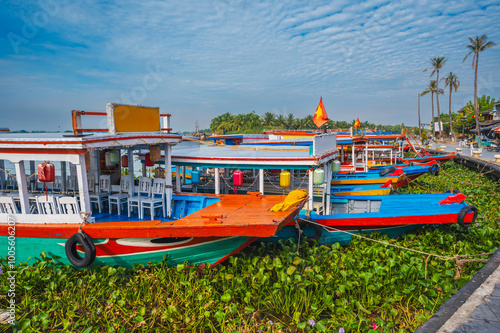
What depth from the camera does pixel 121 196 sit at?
7387 mm

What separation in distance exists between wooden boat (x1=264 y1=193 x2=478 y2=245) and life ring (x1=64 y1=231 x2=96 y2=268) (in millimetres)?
3303

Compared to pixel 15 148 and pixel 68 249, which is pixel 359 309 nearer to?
pixel 68 249

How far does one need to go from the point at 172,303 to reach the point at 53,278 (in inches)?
84.4

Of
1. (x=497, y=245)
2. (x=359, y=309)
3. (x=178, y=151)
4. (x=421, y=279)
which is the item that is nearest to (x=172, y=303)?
(x=359, y=309)

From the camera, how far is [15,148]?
5.27 metres

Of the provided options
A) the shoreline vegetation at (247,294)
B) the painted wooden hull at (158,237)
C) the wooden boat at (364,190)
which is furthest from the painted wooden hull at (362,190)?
the painted wooden hull at (158,237)

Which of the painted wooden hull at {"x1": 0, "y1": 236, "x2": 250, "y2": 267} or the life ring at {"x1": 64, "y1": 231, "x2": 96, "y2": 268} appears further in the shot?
the painted wooden hull at {"x1": 0, "y1": 236, "x2": 250, "y2": 267}

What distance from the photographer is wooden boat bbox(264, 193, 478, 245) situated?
20.6 ft

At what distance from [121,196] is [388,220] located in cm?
579

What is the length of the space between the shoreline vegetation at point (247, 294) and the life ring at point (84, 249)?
0.32 metres

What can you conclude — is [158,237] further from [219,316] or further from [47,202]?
[47,202]

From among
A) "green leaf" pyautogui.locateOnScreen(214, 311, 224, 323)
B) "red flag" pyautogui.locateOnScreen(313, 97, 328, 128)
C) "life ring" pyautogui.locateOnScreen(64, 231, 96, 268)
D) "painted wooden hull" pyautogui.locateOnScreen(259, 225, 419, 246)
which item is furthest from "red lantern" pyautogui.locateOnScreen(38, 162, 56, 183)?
"red flag" pyautogui.locateOnScreen(313, 97, 328, 128)

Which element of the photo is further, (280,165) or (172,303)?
(280,165)

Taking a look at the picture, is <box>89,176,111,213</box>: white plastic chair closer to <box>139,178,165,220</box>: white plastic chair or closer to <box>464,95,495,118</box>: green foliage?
<box>139,178,165,220</box>: white plastic chair
